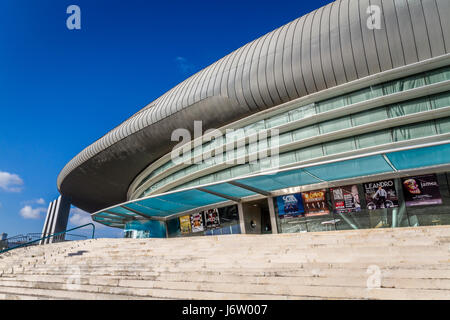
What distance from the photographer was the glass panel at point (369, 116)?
42.2 feet

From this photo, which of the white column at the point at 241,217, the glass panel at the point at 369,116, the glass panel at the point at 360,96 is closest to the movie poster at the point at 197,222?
the white column at the point at 241,217

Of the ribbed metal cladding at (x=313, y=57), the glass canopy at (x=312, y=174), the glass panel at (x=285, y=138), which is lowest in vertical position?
the glass canopy at (x=312, y=174)

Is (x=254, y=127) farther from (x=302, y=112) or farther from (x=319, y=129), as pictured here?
(x=319, y=129)

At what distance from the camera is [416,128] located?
12.0 metres

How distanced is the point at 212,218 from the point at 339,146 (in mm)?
8458

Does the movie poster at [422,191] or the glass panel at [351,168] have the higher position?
the glass panel at [351,168]

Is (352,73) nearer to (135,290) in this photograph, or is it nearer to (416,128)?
(416,128)

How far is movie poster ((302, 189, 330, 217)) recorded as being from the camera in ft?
42.4

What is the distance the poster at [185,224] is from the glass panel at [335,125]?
1016 cm

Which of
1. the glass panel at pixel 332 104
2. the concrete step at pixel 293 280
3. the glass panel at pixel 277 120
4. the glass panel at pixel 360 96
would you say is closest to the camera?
the concrete step at pixel 293 280

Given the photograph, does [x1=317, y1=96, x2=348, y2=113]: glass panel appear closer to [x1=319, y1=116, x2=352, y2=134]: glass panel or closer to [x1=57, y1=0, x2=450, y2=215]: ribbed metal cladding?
[x1=319, y1=116, x2=352, y2=134]: glass panel

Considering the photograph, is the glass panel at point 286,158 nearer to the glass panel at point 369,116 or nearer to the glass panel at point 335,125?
the glass panel at point 335,125
